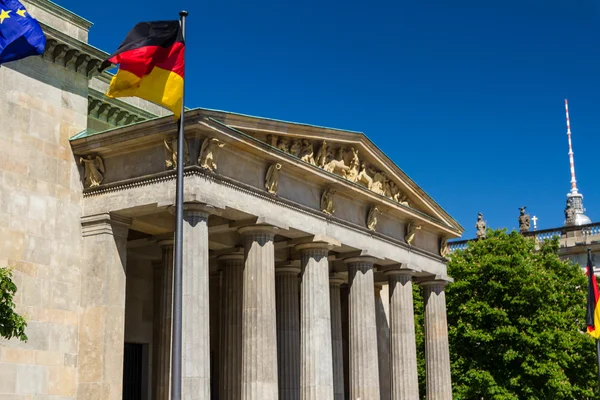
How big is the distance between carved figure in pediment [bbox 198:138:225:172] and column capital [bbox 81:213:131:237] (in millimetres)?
4625

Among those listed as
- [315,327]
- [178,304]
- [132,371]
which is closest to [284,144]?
[315,327]

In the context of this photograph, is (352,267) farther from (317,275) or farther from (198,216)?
(198,216)

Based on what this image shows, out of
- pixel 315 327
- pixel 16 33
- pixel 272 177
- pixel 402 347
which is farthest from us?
pixel 402 347

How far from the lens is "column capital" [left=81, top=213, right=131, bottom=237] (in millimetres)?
34562

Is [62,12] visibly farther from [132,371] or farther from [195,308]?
[132,371]

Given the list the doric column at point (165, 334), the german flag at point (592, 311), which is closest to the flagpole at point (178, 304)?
the doric column at point (165, 334)

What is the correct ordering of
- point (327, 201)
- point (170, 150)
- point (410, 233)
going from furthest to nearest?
point (410, 233) < point (327, 201) < point (170, 150)

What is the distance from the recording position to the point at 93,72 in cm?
3716

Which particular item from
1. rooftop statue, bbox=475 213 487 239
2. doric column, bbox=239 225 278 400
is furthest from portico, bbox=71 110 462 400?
rooftop statue, bbox=475 213 487 239

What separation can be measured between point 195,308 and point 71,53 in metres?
12.0

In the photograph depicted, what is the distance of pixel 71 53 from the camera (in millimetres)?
35438

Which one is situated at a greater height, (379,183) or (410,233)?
(379,183)

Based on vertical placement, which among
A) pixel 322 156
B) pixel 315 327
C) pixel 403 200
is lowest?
pixel 315 327

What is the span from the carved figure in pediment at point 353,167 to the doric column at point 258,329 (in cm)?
822
